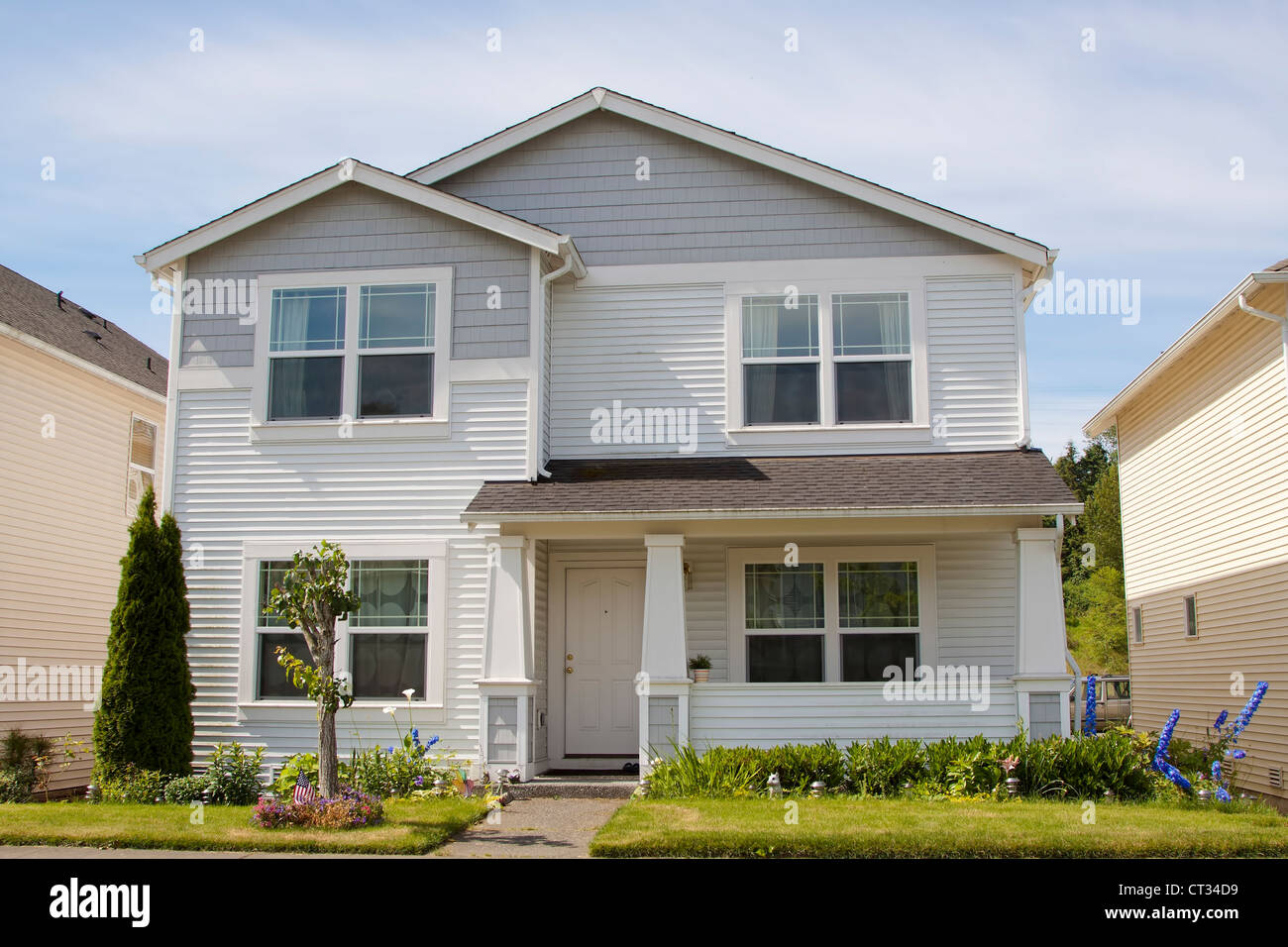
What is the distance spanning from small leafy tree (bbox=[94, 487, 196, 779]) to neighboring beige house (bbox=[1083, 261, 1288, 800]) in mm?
12000

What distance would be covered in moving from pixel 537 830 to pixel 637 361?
6.18 meters

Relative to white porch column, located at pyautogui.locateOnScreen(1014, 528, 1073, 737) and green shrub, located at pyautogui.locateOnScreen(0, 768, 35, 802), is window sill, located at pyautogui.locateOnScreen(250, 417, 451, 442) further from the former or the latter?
white porch column, located at pyautogui.locateOnScreen(1014, 528, 1073, 737)

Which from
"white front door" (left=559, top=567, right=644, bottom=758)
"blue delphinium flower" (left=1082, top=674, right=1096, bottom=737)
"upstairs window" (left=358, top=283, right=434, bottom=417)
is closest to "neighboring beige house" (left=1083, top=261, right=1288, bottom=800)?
"blue delphinium flower" (left=1082, top=674, right=1096, bottom=737)

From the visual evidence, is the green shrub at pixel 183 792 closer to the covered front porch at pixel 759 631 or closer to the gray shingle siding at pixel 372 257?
the covered front porch at pixel 759 631

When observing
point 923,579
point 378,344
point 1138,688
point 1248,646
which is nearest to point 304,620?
point 378,344

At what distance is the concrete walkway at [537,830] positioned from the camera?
8641mm

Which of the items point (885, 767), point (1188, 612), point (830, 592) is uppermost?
point (830, 592)

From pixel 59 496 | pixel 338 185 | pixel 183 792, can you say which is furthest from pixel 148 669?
pixel 338 185

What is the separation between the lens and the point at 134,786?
37.8ft

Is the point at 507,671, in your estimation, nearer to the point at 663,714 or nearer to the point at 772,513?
the point at 663,714

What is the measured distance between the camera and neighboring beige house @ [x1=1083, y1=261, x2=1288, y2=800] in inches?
531

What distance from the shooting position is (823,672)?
13383mm

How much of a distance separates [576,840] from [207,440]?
7122mm
